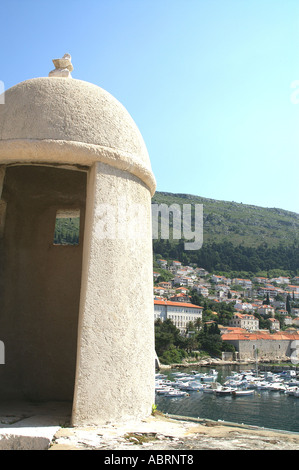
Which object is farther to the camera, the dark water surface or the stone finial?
the dark water surface

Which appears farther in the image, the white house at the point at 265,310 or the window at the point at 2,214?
the white house at the point at 265,310

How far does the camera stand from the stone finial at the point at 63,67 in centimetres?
594

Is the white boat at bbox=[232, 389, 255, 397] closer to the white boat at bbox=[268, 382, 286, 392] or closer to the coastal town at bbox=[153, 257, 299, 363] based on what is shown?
the white boat at bbox=[268, 382, 286, 392]

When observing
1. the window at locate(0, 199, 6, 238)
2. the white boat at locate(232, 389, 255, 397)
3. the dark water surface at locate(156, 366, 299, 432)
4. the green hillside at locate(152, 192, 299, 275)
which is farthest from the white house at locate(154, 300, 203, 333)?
the window at locate(0, 199, 6, 238)

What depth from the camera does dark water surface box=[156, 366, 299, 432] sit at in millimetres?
40697

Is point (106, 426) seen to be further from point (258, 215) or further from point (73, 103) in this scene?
point (258, 215)

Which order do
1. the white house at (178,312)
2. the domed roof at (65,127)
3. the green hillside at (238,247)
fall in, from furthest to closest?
the green hillside at (238,247) → the white house at (178,312) → the domed roof at (65,127)

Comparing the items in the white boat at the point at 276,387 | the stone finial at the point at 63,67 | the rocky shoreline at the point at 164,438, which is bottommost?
the white boat at the point at 276,387

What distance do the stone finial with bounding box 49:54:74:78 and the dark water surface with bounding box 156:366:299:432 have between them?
122ft

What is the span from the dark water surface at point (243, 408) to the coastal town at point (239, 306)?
1304 inches

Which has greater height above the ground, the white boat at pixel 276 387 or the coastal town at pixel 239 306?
the coastal town at pixel 239 306

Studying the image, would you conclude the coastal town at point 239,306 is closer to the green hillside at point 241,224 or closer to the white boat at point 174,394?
the green hillside at point 241,224

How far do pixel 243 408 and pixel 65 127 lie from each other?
48.7 metres

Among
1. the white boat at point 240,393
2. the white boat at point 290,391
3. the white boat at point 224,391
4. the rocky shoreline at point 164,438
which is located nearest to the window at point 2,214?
the rocky shoreline at point 164,438
